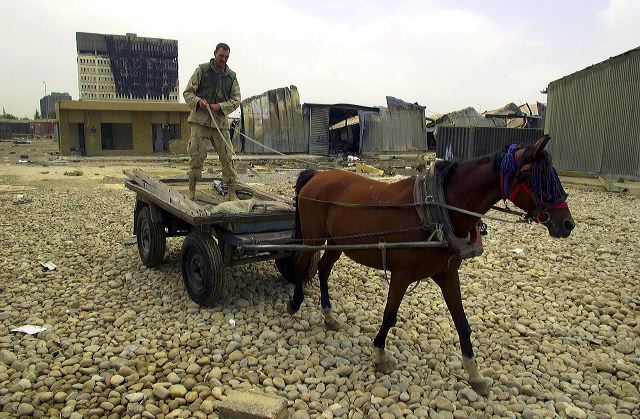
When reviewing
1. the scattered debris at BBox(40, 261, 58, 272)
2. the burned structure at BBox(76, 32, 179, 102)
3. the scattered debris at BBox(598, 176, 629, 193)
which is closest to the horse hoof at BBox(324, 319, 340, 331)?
the scattered debris at BBox(40, 261, 58, 272)

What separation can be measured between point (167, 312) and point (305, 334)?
151 centimetres

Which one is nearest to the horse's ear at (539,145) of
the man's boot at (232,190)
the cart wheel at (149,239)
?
the man's boot at (232,190)

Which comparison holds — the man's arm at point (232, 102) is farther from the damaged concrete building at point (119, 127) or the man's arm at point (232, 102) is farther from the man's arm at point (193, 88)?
the damaged concrete building at point (119, 127)

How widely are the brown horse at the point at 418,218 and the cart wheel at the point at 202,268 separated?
92cm

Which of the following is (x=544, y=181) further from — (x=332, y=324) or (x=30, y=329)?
(x=30, y=329)

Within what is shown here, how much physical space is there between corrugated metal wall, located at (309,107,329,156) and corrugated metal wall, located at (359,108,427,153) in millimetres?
2037

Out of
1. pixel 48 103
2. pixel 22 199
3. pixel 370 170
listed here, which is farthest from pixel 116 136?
pixel 48 103

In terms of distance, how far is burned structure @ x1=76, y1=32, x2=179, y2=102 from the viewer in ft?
127

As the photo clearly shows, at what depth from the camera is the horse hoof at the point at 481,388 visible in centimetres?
359

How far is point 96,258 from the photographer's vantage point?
22.5ft

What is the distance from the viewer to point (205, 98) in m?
6.08

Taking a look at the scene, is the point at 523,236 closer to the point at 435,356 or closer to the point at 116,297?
the point at 435,356

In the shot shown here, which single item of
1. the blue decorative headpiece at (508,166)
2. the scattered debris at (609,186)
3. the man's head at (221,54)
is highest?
the man's head at (221,54)

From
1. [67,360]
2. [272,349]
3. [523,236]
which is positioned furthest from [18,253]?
[523,236]
